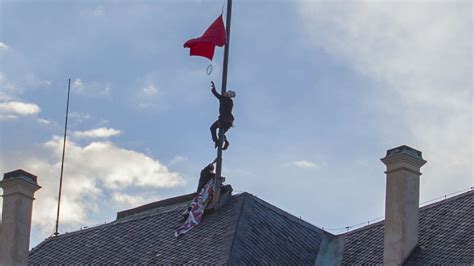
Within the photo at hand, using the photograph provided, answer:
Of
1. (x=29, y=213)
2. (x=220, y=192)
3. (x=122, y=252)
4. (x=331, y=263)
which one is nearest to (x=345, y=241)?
(x=331, y=263)

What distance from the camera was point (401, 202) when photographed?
2947 cm

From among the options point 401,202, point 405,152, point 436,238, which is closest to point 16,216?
point 401,202

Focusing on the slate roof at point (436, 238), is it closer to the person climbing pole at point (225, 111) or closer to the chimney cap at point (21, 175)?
the person climbing pole at point (225, 111)

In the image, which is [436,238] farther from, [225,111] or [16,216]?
[16,216]

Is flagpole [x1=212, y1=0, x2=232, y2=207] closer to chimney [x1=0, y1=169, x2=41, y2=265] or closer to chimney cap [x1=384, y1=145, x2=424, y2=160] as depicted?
chimney [x1=0, y1=169, x2=41, y2=265]

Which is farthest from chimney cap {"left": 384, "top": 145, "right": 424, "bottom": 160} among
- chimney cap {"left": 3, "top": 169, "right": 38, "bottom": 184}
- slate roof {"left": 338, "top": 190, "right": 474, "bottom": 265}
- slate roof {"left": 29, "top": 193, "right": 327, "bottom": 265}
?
chimney cap {"left": 3, "top": 169, "right": 38, "bottom": 184}

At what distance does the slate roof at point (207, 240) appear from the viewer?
30.7 metres

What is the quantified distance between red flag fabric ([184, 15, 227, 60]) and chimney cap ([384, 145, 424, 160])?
6.21 m

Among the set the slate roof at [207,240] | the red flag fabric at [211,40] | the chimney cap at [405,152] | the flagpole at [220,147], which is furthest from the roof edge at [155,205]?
the chimney cap at [405,152]

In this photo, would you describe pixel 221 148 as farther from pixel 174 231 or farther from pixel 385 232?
pixel 385 232

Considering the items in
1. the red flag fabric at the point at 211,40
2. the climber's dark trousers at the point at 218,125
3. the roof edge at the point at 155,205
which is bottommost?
the roof edge at the point at 155,205

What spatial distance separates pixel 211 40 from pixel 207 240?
5.68 metres

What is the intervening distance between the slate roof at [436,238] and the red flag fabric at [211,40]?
6028 mm

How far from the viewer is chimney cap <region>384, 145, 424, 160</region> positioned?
29781 mm
